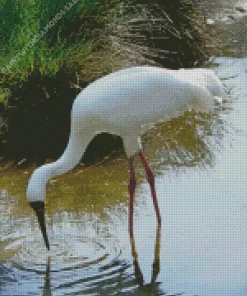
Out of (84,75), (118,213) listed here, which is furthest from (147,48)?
(118,213)

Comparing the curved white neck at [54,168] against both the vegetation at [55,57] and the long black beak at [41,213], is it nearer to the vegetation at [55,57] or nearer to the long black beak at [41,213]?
the long black beak at [41,213]

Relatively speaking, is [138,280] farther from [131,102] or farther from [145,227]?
[131,102]

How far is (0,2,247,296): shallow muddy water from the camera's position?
5.70m

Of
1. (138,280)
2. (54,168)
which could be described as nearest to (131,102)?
(54,168)

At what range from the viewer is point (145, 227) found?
6695 mm

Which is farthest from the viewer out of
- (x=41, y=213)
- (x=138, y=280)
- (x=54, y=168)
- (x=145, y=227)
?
(x=145, y=227)

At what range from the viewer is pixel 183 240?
20.5ft

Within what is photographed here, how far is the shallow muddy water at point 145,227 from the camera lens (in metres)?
5.70

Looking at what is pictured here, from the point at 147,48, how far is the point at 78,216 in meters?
3.52

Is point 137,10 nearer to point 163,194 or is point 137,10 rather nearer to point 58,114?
point 58,114

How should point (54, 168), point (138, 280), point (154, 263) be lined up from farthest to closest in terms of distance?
point (54, 168) < point (154, 263) < point (138, 280)

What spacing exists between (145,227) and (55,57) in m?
2.67

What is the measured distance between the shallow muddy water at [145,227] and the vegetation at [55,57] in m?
0.56

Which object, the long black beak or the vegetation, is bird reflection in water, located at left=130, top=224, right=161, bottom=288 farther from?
the vegetation
